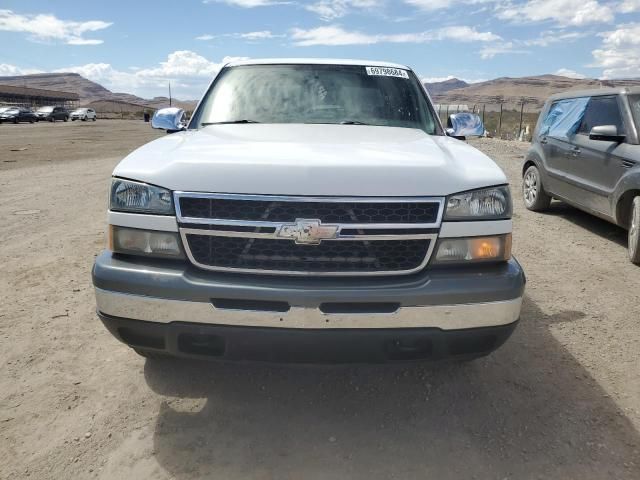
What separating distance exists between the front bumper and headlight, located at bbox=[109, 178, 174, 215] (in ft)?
0.81

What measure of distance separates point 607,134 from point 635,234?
47.3 inches

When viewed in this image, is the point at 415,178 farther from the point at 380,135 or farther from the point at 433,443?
A: the point at 433,443

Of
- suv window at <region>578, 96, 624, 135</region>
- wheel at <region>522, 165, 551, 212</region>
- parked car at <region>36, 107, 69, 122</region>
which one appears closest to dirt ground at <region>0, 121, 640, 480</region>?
suv window at <region>578, 96, 624, 135</region>

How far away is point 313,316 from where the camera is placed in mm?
2252

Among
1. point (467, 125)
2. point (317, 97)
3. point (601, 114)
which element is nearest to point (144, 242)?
point (317, 97)

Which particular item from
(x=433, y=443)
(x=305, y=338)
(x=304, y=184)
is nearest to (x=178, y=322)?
(x=305, y=338)

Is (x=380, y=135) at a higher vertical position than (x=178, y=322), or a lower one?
higher

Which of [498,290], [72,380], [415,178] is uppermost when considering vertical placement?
[415,178]

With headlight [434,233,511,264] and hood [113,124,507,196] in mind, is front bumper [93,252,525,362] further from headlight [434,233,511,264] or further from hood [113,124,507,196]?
hood [113,124,507,196]

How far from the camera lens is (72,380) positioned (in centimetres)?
305

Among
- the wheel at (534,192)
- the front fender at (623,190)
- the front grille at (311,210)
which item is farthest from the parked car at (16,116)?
the front grille at (311,210)

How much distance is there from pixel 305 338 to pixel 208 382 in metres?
1.03

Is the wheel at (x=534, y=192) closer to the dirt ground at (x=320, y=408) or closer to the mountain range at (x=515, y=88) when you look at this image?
the dirt ground at (x=320, y=408)

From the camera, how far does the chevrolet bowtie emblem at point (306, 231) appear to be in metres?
2.26
